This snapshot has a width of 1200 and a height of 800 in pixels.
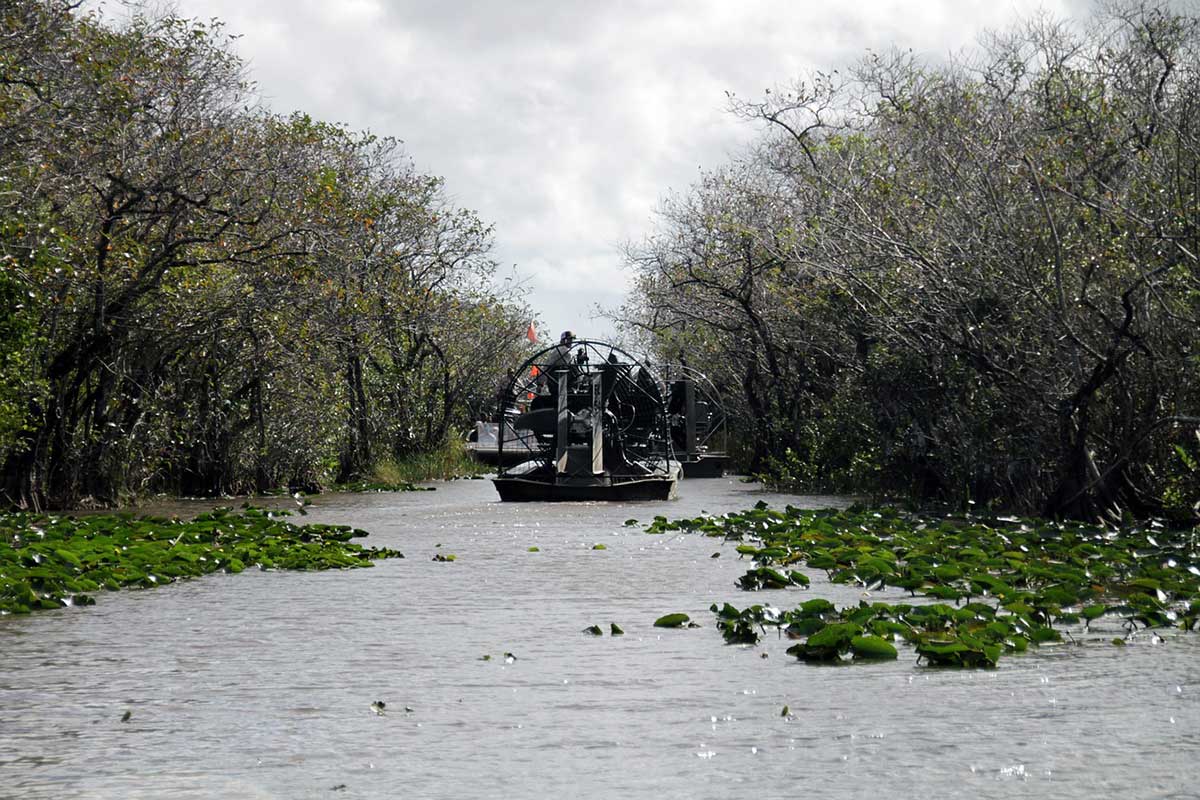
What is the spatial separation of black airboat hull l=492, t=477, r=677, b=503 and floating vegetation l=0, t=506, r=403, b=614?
8.71 meters

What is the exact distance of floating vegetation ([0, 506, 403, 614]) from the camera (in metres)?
13.4

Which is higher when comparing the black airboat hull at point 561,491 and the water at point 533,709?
the black airboat hull at point 561,491

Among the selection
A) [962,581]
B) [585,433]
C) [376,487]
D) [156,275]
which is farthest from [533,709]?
[376,487]

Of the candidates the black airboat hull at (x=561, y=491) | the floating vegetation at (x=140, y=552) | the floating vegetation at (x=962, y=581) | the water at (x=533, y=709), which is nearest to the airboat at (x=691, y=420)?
the black airboat hull at (x=561, y=491)

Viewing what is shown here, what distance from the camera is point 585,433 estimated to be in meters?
32.7

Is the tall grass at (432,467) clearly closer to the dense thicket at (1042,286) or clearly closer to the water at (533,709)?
the dense thicket at (1042,286)

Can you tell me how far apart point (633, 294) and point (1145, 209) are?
40.8 metres

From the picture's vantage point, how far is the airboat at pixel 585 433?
30.1 metres

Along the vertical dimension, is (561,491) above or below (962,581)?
above

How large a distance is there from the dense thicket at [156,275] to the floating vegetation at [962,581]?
950 centimetres

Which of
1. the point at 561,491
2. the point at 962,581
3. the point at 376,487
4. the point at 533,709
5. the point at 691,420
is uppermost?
the point at 691,420

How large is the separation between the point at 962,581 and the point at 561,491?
16.7 meters

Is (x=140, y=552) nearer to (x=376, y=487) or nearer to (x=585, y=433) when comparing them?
(x=585, y=433)

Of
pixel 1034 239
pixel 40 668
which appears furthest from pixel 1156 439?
pixel 40 668
